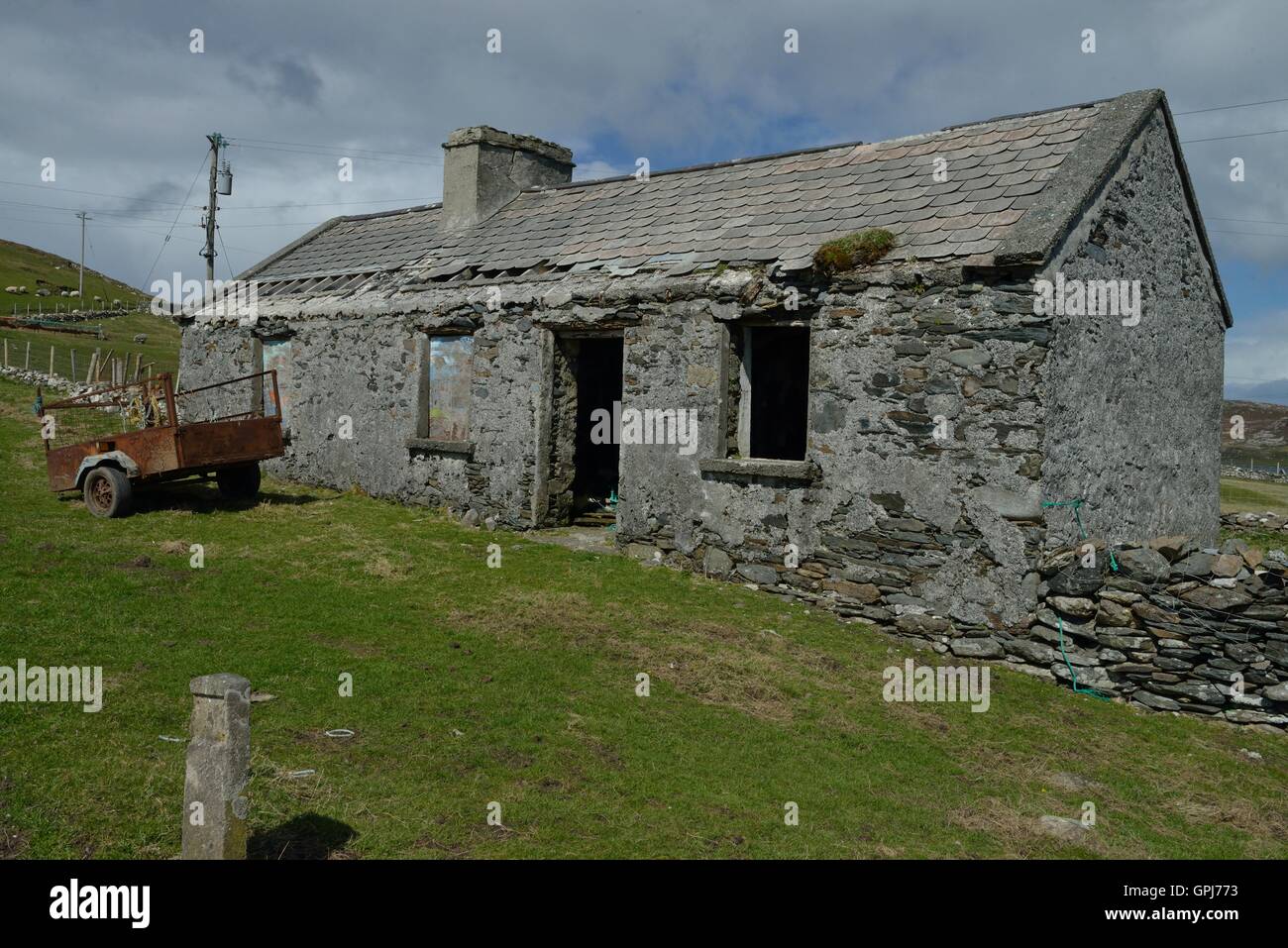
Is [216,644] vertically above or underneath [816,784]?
above

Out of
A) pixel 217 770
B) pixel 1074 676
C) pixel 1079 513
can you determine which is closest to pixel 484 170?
pixel 1079 513

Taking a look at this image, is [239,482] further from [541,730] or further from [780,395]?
[541,730]

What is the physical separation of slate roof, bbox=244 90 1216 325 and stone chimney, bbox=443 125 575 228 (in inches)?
14.9

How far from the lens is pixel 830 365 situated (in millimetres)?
10031

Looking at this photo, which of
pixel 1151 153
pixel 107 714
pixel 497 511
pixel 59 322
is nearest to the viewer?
pixel 107 714

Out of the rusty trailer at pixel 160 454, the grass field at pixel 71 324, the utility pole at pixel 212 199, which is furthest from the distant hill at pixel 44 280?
Result: the rusty trailer at pixel 160 454

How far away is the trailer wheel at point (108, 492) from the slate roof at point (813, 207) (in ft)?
18.3

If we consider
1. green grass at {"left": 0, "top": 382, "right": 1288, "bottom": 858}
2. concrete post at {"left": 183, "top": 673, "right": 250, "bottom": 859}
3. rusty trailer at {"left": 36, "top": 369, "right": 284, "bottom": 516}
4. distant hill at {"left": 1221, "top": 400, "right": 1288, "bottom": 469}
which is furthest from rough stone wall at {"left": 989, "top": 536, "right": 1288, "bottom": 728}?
distant hill at {"left": 1221, "top": 400, "right": 1288, "bottom": 469}

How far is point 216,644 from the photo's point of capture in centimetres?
748

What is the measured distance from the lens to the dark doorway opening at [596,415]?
15.2m

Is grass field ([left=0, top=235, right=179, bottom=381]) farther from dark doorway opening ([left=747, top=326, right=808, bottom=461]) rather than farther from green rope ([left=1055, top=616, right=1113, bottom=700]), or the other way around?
green rope ([left=1055, top=616, right=1113, bottom=700])

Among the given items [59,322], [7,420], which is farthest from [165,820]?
[59,322]

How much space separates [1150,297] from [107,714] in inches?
444
